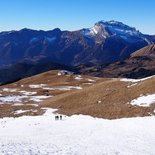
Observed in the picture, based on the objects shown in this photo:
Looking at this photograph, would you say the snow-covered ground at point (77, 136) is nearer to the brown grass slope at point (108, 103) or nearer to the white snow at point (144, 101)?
the brown grass slope at point (108, 103)

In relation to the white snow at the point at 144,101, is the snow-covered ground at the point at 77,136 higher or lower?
lower

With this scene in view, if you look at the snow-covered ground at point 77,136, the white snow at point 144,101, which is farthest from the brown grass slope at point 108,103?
the snow-covered ground at point 77,136

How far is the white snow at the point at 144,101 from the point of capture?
168ft

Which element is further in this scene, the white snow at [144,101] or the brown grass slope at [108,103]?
the white snow at [144,101]

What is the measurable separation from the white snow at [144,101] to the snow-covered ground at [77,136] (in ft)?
18.5

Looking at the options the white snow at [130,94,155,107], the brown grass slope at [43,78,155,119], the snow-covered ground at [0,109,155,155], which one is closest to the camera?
the snow-covered ground at [0,109,155,155]

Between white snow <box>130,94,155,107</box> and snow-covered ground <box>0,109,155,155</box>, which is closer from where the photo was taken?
snow-covered ground <box>0,109,155,155</box>

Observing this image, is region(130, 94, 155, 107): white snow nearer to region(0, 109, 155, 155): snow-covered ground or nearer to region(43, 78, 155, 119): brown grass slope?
region(43, 78, 155, 119): brown grass slope

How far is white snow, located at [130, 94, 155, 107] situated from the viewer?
51338mm

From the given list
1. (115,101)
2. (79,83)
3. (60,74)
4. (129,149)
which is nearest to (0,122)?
(115,101)

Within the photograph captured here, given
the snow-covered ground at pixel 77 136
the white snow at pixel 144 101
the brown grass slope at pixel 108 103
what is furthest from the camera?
the white snow at pixel 144 101

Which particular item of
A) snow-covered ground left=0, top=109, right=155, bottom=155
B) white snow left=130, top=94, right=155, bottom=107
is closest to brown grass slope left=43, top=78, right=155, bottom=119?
white snow left=130, top=94, right=155, bottom=107

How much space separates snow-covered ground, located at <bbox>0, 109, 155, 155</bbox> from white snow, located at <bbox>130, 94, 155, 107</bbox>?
5.65m

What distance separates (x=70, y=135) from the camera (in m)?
42.2
